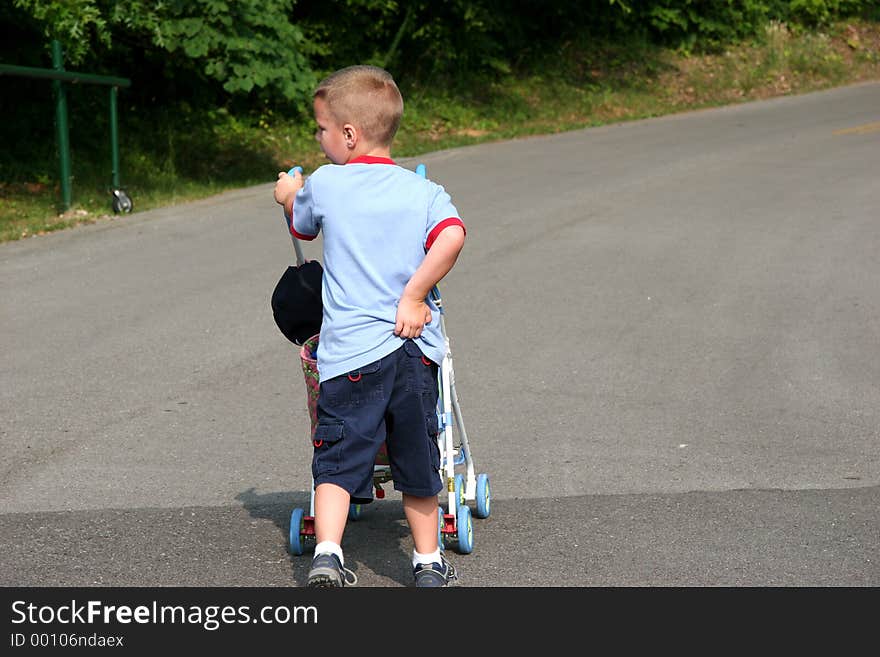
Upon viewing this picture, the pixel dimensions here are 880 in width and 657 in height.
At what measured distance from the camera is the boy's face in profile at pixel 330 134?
3879 mm

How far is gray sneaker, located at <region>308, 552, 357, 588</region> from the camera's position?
12.1ft

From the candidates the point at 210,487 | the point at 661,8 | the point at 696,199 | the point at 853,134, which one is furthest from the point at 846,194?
the point at 661,8

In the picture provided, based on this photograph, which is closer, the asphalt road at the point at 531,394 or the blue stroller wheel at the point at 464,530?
the blue stroller wheel at the point at 464,530

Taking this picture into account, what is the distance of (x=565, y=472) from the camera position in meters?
5.73

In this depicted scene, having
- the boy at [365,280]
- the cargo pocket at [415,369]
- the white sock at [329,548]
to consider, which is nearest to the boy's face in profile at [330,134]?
the boy at [365,280]

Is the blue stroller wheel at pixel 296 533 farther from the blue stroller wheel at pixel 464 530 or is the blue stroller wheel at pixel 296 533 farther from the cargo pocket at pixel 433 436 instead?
the cargo pocket at pixel 433 436

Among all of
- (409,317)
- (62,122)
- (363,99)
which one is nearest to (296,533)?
(409,317)

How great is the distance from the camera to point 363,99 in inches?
151

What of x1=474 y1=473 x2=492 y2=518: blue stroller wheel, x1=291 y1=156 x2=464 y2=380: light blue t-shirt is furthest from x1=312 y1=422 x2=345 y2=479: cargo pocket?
x1=474 y1=473 x2=492 y2=518: blue stroller wheel

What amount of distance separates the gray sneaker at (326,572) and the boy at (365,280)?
0.04 m

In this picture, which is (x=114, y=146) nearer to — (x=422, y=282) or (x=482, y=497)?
(x=482, y=497)

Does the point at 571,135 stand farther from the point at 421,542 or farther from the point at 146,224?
the point at 421,542

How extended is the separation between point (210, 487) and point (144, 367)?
2.50m

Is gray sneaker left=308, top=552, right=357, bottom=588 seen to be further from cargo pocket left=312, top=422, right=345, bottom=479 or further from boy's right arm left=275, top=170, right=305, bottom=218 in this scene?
boy's right arm left=275, top=170, right=305, bottom=218
